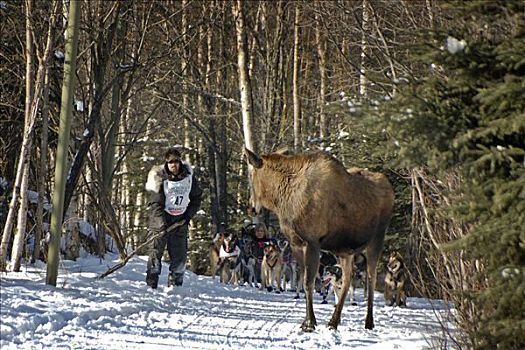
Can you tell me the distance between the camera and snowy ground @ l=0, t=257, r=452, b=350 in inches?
311

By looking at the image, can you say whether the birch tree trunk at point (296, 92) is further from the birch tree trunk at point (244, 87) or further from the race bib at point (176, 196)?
the race bib at point (176, 196)

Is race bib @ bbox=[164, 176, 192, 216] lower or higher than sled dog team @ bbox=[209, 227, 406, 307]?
higher

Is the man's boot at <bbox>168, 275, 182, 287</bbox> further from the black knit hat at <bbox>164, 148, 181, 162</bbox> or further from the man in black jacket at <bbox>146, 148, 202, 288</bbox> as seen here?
the black knit hat at <bbox>164, 148, 181, 162</bbox>

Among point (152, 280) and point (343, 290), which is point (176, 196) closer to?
point (152, 280)

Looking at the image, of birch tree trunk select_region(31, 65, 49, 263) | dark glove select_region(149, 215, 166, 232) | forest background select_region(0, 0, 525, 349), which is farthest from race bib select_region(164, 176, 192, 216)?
birch tree trunk select_region(31, 65, 49, 263)

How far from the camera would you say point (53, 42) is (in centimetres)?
1154

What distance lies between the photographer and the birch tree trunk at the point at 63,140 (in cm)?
1093

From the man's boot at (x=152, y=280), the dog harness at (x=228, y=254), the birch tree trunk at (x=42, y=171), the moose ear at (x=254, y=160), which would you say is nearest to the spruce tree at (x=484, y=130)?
the moose ear at (x=254, y=160)

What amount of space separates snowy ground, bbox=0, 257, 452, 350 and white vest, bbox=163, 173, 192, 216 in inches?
49.2

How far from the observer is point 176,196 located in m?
14.0

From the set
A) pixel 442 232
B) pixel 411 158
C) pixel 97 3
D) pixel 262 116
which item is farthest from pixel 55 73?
pixel 262 116

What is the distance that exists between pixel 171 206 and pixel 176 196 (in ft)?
0.58

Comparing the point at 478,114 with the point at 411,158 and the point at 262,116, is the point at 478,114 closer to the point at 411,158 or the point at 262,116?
the point at 411,158

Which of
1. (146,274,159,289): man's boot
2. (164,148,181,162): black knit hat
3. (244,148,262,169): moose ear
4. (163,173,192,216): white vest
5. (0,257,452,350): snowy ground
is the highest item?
(164,148,181,162): black knit hat
